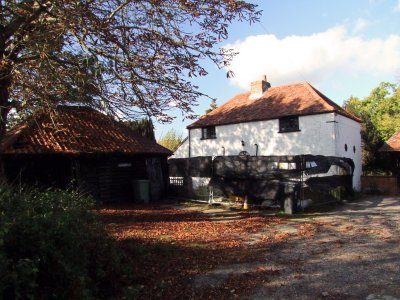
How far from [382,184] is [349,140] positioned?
11.1 ft

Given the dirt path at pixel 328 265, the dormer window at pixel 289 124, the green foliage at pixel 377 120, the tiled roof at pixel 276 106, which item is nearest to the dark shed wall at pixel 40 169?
the dirt path at pixel 328 265

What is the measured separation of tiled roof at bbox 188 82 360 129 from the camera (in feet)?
73.7

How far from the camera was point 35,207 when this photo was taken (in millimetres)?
5082

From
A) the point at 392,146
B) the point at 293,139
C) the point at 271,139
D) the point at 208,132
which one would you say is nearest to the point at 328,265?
the point at 293,139

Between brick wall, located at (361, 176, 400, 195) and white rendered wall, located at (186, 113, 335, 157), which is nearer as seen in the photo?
white rendered wall, located at (186, 113, 335, 157)

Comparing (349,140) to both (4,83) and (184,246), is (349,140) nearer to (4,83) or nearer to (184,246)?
(184,246)

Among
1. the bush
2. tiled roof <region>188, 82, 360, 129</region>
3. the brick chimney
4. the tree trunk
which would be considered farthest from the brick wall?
the bush

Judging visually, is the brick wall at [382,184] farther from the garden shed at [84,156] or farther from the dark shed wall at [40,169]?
the dark shed wall at [40,169]

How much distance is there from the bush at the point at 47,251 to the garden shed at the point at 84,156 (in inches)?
362

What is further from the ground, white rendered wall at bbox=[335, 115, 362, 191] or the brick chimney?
the brick chimney

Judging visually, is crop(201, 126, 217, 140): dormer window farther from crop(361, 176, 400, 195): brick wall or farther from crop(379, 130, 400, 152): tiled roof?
crop(379, 130, 400, 152): tiled roof

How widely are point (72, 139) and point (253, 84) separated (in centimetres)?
1519

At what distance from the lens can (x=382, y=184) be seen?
23406 millimetres

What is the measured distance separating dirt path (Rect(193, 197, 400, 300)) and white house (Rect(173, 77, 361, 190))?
11.0 meters
